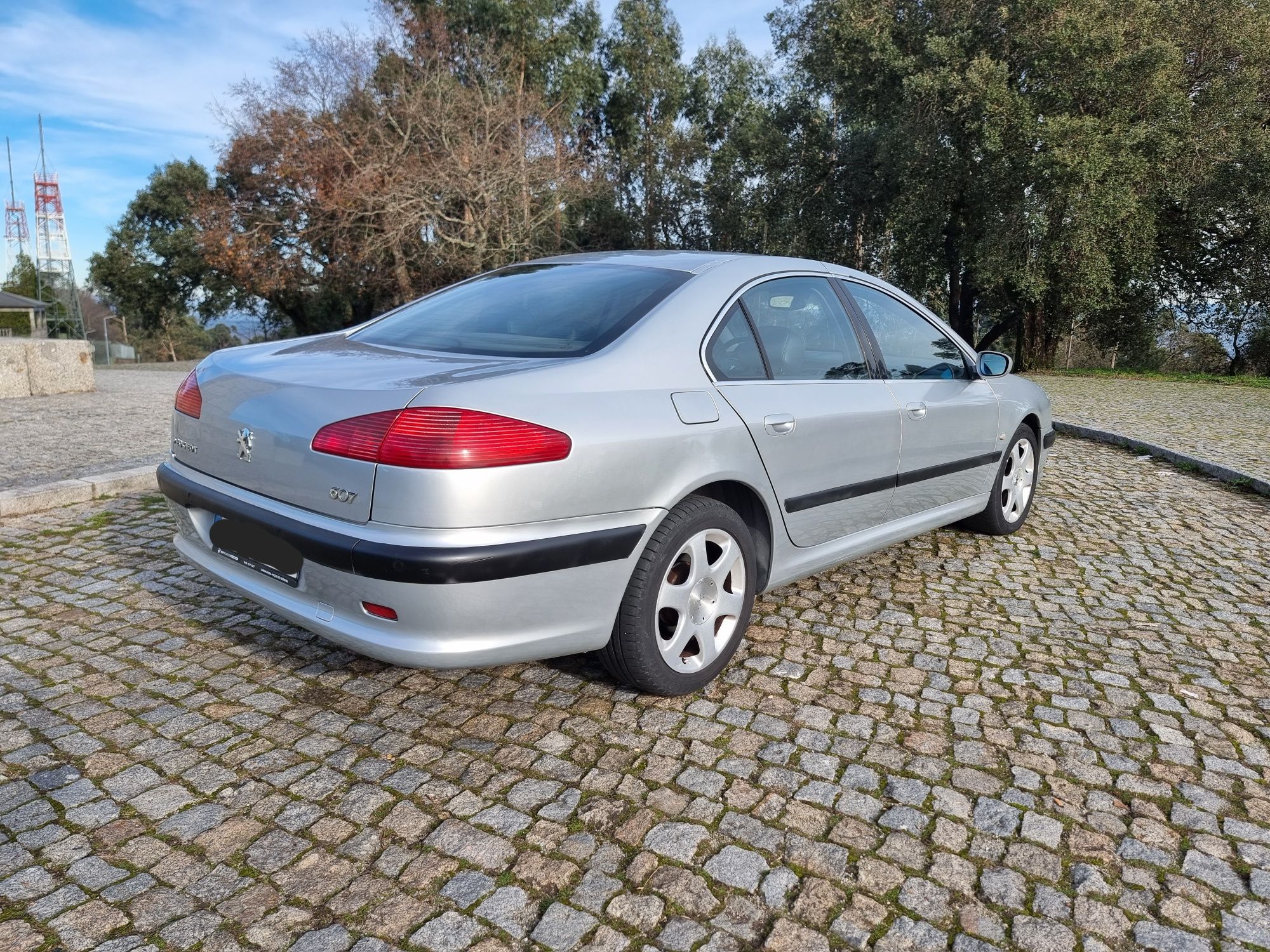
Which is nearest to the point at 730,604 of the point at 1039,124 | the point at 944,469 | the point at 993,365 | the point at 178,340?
the point at 944,469

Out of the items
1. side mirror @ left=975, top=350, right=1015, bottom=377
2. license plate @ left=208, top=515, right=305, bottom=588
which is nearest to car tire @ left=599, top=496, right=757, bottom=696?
license plate @ left=208, top=515, right=305, bottom=588

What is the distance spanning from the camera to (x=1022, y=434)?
17.1ft

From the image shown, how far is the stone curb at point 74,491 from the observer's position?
Answer: 5191mm

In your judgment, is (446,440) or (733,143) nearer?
(446,440)

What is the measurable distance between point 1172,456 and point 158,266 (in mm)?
36750

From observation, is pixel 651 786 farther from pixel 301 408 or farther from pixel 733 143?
pixel 733 143

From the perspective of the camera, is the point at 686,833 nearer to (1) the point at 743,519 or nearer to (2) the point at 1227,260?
(1) the point at 743,519

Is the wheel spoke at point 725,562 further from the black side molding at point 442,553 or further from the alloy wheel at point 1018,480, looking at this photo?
the alloy wheel at point 1018,480

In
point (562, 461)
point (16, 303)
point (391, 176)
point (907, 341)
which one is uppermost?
point (391, 176)

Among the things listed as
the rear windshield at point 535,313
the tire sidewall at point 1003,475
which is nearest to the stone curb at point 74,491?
the rear windshield at point 535,313

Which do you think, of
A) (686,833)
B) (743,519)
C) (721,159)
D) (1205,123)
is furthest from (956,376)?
(721,159)

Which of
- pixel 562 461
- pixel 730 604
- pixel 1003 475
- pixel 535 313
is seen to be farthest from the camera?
pixel 1003 475

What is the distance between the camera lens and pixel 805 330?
362 centimetres

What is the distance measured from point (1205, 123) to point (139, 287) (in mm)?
35406
